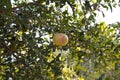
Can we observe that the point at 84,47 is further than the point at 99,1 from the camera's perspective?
Yes

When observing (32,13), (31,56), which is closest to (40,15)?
(32,13)

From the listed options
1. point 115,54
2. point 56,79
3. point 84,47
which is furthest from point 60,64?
point 115,54

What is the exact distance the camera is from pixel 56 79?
3.21 meters

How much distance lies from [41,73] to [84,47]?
2.94ft

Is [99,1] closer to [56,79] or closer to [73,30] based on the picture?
[73,30]

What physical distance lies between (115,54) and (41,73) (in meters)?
1.06

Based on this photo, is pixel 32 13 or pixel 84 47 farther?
pixel 84 47

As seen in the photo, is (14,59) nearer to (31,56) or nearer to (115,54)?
(31,56)

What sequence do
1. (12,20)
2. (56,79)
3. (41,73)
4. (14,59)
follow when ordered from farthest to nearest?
(14,59), (56,79), (12,20), (41,73)

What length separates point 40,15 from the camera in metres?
3.07

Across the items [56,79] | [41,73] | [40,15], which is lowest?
[56,79]

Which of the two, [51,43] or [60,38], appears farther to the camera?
[51,43]

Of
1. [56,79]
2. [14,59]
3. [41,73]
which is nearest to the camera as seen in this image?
[41,73]

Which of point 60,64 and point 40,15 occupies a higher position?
point 40,15
